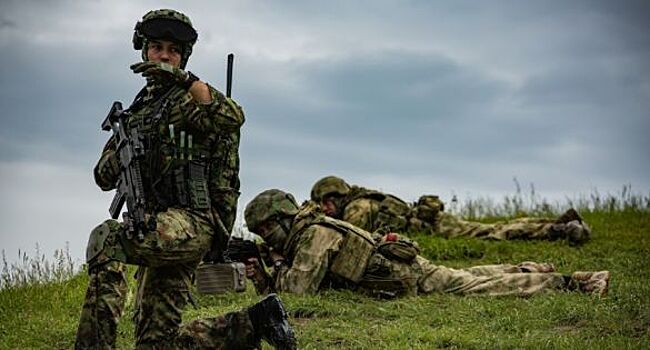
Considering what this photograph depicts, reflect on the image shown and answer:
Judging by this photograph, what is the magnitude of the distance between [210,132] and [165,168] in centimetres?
37

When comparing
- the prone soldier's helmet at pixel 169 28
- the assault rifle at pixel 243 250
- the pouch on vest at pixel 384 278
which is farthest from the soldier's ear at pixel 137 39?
the pouch on vest at pixel 384 278

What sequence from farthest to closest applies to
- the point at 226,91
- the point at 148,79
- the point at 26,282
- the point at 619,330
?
the point at 26,282 → the point at 619,330 → the point at 226,91 → the point at 148,79

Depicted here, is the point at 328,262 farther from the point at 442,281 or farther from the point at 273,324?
the point at 273,324

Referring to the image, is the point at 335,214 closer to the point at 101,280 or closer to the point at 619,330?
the point at 619,330

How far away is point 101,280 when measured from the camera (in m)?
6.73

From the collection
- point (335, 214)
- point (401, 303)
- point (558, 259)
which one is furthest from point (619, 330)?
point (335, 214)

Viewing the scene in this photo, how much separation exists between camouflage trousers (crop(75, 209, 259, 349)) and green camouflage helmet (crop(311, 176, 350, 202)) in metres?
Result: 8.08

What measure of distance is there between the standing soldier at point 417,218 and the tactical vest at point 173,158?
8.36 m

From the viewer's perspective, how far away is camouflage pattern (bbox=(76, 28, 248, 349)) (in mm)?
6180

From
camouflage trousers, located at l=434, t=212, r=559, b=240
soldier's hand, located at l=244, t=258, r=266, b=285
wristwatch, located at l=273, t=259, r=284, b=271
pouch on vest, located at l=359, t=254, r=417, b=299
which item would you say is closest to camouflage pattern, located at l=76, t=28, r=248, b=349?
soldier's hand, located at l=244, t=258, r=266, b=285

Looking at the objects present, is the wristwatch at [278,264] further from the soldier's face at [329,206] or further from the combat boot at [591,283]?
the soldier's face at [329,206]

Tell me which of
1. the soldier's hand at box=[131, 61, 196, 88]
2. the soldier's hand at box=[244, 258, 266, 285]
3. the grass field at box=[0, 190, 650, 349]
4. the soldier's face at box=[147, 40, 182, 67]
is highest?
the soldier's face at box=[147, 40, 182, 67]

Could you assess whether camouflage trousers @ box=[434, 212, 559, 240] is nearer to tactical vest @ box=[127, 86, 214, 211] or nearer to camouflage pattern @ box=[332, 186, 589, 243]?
camouflage pattern @ box=[332, 186, 589, 243]

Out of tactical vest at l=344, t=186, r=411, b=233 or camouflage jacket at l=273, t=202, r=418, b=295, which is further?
tactical vest at l=344, t=186, r=411, b=233
